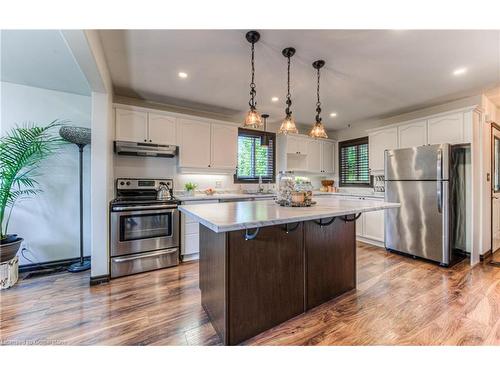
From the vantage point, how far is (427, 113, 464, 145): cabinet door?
318 centimetres

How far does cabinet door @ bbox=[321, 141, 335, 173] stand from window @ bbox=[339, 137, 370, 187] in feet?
0.71

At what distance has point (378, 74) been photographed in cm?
265

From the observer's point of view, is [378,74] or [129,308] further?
[378,74]

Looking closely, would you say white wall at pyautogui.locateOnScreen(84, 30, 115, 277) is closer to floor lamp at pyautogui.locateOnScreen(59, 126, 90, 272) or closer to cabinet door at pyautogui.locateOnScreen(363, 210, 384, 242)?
floor lamp at pyautogui.locateOnScreen(59, 126, 90, 272)

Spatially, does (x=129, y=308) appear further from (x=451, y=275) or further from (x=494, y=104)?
(x=494, y=104)

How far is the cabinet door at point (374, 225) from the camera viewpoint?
12.9ft

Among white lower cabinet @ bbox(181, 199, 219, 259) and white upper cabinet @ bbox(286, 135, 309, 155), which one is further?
white upper cabinet @ bbox(286, 135, 309, 155)

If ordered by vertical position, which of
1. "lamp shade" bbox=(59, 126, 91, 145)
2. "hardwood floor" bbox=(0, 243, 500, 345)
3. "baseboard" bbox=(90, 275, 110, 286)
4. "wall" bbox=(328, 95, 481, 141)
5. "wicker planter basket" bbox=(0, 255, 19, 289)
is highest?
"wall" bbox=(328, 95, 481, 141)

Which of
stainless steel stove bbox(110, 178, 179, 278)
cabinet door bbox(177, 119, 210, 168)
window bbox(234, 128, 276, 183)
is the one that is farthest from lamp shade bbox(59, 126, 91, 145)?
window bbox(234, 128, 276, 183)

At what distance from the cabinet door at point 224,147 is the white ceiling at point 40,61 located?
1.90m

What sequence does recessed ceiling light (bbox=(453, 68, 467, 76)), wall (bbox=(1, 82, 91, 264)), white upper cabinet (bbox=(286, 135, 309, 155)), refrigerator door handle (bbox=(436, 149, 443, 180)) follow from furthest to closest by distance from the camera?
white upper cabinet (bbox=(286, 135, 309, 155)) → refrigerator door handle (bbox=(436, 149, 443, 180)) → wall (bbox=(1, 82, 91, 264)) → recessed ceiling light (bbox=(453, 68, 467, 76))
